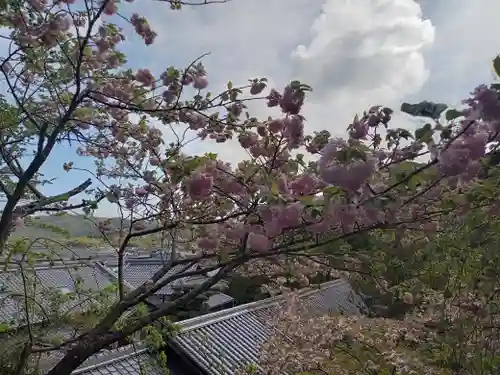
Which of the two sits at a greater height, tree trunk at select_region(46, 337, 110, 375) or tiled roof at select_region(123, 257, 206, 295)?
tiled roof at select_region(123, 257, 206, 295)

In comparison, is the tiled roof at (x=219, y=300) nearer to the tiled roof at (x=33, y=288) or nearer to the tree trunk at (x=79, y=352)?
the tiled roof at (x=33, y=288)

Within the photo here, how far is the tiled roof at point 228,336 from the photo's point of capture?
7.27 meters

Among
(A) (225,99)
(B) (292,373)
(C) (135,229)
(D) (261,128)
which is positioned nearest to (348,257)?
(D) (261,128)

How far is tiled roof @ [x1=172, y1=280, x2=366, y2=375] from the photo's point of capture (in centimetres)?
727

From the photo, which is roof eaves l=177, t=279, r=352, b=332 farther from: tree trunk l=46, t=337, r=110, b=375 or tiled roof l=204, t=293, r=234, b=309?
tree trunk l=46, t=337, r=110, b=375

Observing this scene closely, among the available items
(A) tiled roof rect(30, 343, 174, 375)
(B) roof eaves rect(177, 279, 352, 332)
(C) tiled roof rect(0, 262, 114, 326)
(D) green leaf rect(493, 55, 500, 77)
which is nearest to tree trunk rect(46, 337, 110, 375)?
(C) tiled roof rect(0, 262, 114, 326)

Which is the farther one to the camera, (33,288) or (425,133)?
(33,288)

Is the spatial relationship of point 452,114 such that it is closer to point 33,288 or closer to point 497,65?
point 497,65

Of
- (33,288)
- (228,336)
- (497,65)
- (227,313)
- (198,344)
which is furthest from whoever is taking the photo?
(227,313)

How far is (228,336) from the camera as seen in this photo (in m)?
8.24

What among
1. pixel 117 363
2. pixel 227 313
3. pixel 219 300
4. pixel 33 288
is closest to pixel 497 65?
pixel 33 288

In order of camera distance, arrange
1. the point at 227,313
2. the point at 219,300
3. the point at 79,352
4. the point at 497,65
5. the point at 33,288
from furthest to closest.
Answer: the point at 219,300
the point at 227,313
the point at 33,288
the point at 79,352
the point at 497,65

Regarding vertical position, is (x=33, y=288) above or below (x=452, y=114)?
below

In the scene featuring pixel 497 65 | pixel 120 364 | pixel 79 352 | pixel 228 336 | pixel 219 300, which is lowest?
pixel 228 336
